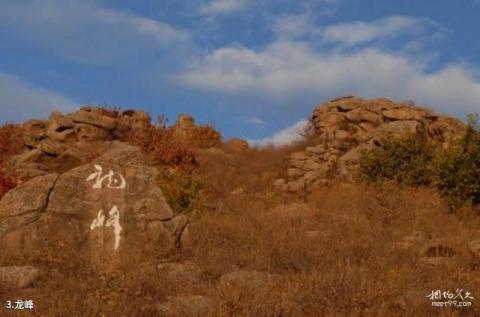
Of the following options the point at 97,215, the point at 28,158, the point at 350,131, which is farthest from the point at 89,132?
the point at 97,215

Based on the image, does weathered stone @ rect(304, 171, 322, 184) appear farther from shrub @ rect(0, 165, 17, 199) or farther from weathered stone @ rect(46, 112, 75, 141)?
shrub @ rect(0, 165, 17, 199)

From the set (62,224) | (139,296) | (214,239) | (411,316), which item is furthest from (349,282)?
(62,224)

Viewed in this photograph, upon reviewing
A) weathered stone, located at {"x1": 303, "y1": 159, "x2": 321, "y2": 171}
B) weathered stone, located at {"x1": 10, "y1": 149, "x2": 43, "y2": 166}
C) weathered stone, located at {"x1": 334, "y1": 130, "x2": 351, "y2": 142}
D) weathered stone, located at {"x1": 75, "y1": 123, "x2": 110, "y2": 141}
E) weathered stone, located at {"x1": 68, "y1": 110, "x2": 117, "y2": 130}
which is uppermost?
weathered stone, located at {"x1": 68, "y1": 110, "x2": 117, "y2": 130}

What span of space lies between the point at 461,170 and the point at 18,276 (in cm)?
1325

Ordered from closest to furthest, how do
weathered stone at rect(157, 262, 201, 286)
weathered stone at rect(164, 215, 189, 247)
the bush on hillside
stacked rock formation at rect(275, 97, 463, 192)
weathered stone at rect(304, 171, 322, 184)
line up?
weathered stone at rect(157, 262, 201, 286)
weathered stone at rect(164, 215, 189, 247)
the bush on hillside
weathered stone at rect(304, 171, 322, 184)
stacked rock formation at rect(275, 97, 463, 192)

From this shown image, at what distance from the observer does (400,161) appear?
65.6 feet

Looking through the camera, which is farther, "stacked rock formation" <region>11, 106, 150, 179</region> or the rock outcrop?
"stacked rock formation" <region>11, 106, 150, 179</region>

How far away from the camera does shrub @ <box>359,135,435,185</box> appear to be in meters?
19.4

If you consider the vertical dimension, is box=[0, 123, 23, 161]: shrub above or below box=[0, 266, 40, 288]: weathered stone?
above

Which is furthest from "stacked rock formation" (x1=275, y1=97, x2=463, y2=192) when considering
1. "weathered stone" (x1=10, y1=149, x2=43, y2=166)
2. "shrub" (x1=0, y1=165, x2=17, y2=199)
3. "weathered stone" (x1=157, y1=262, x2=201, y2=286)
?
"weathered stone" (x1=157, y1=262, x2=201, y2=286)

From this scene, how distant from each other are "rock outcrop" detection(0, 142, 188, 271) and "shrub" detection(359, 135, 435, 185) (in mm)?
10440

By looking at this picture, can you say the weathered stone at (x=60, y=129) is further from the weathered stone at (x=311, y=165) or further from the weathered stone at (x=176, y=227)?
the weathered stone at (x=176, y=227)

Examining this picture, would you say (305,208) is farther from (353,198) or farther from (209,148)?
(209,148)

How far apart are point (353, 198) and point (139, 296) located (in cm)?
1078
